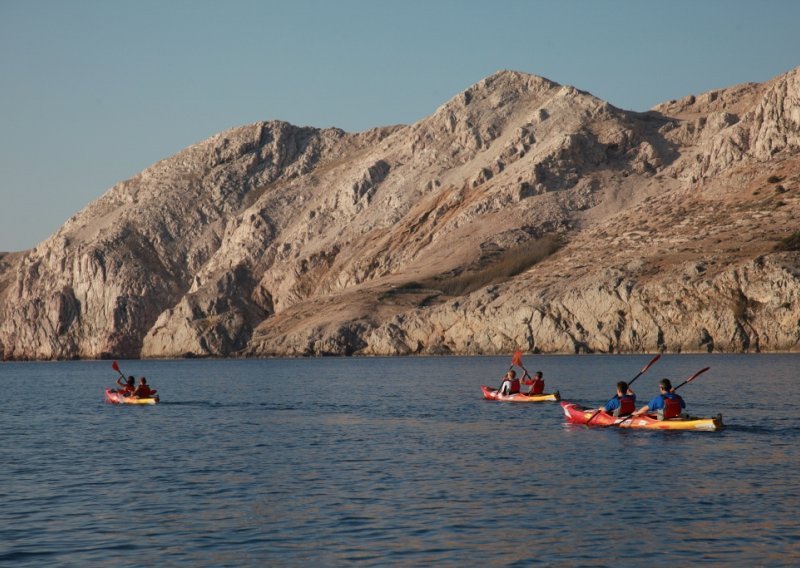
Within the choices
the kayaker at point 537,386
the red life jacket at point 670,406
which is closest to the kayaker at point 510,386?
the kayaker at point 537,386

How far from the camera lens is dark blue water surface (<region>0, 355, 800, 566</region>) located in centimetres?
2281

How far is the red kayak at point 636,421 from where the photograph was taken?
4275cm

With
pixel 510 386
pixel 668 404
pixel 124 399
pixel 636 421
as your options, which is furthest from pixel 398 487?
pixel 124 399

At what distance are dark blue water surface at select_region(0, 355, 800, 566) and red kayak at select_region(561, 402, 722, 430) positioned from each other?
1.83 feet

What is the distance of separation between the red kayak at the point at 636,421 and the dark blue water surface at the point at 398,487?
56cm

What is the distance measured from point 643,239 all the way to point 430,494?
123753 millimetres

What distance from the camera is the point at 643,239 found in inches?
5842

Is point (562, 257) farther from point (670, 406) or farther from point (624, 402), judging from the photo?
point (670, 406)

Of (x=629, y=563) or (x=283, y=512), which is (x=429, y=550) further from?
(x=283, y=512)

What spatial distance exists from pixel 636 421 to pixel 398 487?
17.7 meters

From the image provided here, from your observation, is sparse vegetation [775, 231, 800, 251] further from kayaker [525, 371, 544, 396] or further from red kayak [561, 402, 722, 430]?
red kayak [561, 402, 722, 430]

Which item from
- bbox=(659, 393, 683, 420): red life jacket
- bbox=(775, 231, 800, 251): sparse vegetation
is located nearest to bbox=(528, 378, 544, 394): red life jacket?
bbox=(659, 393, 683, 420): red life jacket

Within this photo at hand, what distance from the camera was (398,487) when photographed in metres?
30.5

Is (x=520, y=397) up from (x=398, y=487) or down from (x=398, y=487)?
up
